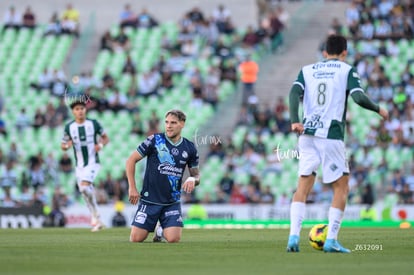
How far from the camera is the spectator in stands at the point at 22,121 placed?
36219 millimetres

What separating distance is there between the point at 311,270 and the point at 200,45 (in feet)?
97.2

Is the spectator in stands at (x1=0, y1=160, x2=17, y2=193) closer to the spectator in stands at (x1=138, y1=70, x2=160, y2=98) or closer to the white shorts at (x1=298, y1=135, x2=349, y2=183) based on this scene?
the spectator in stands at (x1=138, y1=70, x2=160, y2=98)

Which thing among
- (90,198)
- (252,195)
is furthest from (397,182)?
(90,198)

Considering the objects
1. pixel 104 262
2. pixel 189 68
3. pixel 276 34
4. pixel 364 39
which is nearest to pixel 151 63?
pixel 189 68

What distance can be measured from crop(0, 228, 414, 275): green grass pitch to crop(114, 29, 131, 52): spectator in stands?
77.7 ft

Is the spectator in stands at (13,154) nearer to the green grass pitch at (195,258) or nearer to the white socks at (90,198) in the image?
the white socks at (90,198)

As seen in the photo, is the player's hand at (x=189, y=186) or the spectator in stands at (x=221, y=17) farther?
the spectator in stands at (x=221, y=17)

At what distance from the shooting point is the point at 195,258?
12.6 m

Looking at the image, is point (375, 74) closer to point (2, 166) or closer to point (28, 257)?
point (2, 166)

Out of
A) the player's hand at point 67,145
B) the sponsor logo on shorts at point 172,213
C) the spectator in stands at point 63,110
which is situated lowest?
the sponsor logo on shorts at point 172,213

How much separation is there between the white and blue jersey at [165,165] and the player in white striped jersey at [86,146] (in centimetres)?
650

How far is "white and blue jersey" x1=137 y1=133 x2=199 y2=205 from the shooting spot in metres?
16.1

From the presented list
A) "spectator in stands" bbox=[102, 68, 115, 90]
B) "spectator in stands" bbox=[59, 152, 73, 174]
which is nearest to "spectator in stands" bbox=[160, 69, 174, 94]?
"spectator in stands" bbox=[102, 68, 115, 90]

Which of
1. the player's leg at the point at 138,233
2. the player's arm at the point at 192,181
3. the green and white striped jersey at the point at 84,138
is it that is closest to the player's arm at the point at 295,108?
the player's arm at the point at 192,181
